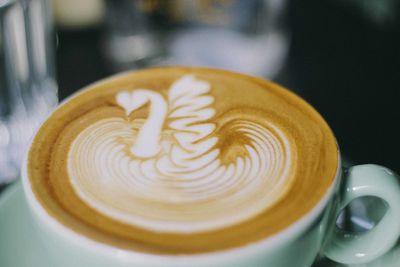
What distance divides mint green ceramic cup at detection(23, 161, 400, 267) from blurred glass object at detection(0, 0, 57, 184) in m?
0.34

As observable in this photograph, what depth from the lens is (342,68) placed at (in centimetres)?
77

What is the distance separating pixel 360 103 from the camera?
0.73m

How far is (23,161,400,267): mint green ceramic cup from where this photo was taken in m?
0.34

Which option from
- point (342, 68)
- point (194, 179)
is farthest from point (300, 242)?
point (342, 68)

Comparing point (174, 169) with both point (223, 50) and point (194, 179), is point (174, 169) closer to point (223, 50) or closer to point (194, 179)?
point (194, 179)

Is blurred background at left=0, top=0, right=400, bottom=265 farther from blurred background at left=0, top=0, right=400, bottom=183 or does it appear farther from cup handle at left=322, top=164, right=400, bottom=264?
cup handle at left=322, top=164, right=400, bottom=264

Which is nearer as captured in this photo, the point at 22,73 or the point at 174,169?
the point at 174,169

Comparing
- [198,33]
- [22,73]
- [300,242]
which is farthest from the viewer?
[198,33]

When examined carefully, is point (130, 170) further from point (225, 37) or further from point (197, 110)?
point (225, 37)

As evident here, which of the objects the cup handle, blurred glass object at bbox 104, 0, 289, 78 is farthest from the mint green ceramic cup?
blurred glass object at bbox 104, 0, 289, 78

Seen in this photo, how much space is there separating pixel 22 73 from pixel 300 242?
1.52ft

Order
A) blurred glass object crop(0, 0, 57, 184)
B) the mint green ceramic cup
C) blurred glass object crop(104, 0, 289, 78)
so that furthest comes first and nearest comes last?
blurred glass object crop(104, 0, 289, 78)
blurred glass object crop(0, 0, 57, 184)
the mint green ceramic cup

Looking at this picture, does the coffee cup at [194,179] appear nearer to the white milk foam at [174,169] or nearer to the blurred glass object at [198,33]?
the white milk foam at [174,169]

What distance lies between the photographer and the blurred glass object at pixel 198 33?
0.81 m
